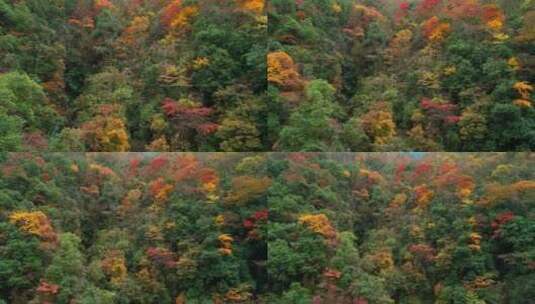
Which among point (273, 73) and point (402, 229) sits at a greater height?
point (273, 73)

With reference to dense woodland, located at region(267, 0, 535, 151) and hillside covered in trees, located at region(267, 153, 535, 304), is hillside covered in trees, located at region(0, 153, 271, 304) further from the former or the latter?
dense woodland, located at region(267, 0, 535, 151)

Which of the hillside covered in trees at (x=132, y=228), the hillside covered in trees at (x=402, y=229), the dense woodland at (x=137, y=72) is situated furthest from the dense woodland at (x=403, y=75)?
the hillside covered in trees at (x=132, y=228)

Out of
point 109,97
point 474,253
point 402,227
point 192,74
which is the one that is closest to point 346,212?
point 402,227

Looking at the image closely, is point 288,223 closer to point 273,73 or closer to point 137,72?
point 273,73

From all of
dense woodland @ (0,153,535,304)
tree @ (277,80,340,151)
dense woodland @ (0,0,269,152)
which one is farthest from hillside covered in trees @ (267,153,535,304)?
dense woodland @ (0,0,269,152)

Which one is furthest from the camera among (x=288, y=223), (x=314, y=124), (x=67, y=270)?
(x=288, y=223)

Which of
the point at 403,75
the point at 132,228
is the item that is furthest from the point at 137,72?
the point at 403,75

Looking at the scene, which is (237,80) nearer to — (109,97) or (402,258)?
(109,97)
